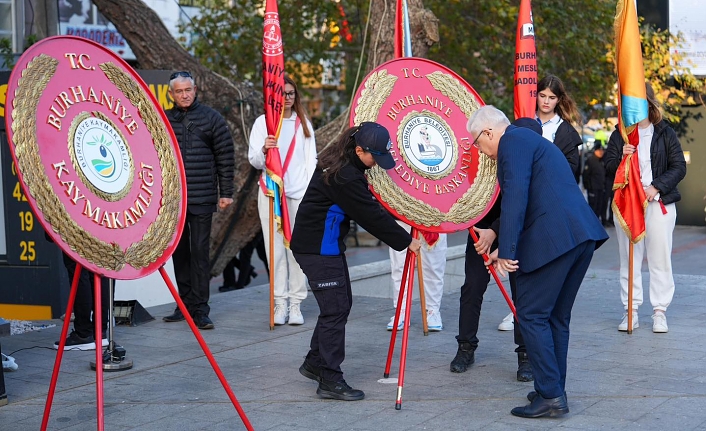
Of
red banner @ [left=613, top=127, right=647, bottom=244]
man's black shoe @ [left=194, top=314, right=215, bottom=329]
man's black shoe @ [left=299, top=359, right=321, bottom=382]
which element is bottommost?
man's black shoe @ [left=194, top=314, right=215, bottom=329]

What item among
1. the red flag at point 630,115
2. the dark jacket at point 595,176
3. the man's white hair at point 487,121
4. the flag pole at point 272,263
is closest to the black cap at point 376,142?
the man's white hair at point 487,121

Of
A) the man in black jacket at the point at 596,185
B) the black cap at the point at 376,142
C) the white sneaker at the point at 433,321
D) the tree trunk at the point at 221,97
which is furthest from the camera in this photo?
the man in black jacket at the point at 596,185

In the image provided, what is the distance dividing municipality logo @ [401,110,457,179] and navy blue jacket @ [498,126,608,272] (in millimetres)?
922

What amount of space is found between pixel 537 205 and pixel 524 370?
4.57 feet

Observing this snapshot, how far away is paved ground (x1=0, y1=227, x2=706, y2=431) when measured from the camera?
17.4 ft

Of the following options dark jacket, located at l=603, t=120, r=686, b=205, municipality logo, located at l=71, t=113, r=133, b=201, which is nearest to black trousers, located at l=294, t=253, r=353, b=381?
municipality logo, located at l=71, t=113, r=133, b=201

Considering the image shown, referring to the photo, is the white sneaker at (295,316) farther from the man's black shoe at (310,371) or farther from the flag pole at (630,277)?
the flag pole at (630,277)

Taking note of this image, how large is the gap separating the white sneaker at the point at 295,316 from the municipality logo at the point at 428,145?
243cm

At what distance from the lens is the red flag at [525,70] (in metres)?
7.25

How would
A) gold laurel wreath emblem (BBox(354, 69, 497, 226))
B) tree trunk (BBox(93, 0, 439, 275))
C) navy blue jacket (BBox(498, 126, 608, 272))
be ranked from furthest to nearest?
tree trunk (BBox(93, 0, 439, 275))
gold laurel wreath emblem (BBox(354, 69, 497, 226))
navy blue jacket (BBox(498, 126, 608, 272))

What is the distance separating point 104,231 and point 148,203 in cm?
40

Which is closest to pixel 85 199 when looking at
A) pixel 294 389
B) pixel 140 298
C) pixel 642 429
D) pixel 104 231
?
pixel 104 231

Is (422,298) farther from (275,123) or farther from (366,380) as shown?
(275,123)

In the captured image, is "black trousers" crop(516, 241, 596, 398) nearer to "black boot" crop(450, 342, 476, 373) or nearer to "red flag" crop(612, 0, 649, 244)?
"black boot" crop(450, 342, 476, 373)
